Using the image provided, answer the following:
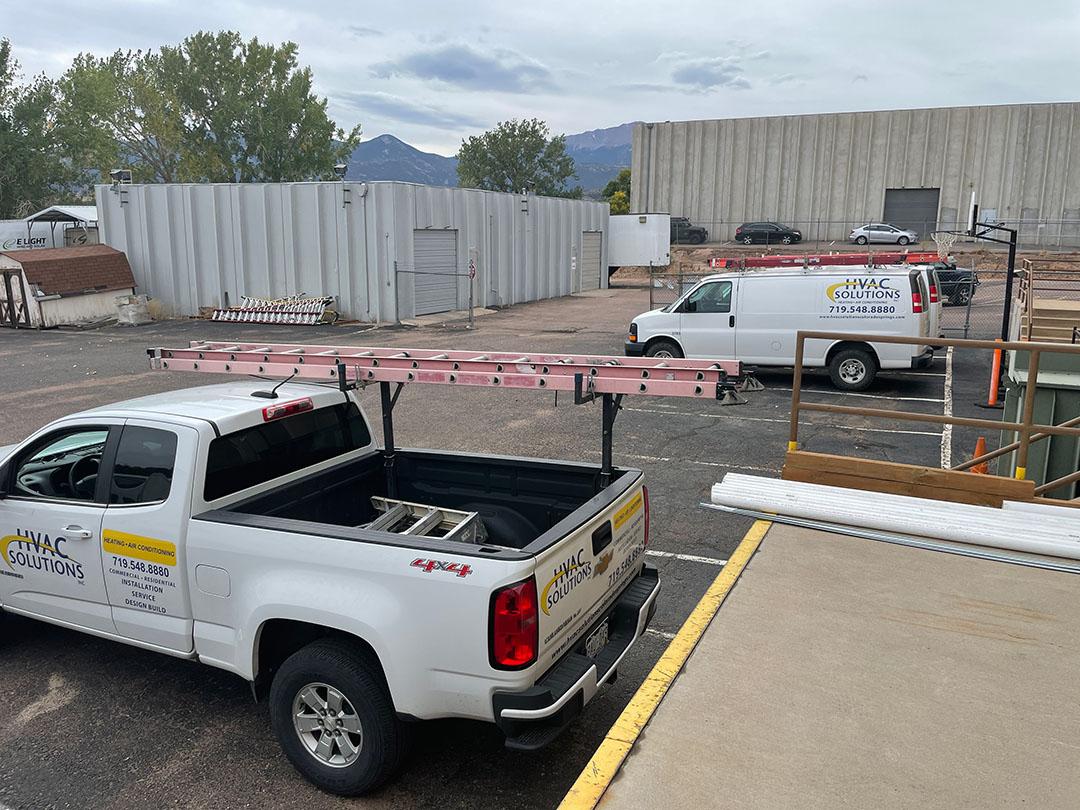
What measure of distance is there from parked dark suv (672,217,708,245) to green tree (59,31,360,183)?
29065mm

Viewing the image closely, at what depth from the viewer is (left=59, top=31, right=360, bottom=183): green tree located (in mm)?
65750

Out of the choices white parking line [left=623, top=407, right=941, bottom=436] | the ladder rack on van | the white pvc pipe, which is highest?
the ladder rack on van

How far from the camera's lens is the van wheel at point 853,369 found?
14.0m

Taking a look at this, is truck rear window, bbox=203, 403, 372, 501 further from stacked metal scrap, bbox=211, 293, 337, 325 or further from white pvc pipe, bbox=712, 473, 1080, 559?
stacked metal scrap, bbox=211, 293, 337, 325

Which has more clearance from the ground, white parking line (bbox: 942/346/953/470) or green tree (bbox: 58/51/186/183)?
green tree (bbox: 58/51/186/183)

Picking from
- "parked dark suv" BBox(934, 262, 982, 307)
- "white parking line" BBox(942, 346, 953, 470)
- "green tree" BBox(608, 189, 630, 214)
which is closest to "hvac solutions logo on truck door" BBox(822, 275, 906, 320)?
"white parking line" BBox(942, 346, 953, 470)

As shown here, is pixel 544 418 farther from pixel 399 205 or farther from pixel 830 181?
pixel 830 181

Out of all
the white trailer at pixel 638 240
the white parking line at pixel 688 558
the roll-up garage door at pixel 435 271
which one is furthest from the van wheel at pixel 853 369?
the white trailer at pixel 638 240

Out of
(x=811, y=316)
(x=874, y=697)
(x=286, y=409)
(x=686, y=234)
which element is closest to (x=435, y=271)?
(x=811, y=316)

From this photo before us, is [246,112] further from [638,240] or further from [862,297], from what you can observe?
[862,297]

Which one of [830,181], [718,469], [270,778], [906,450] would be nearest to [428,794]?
[270,778]

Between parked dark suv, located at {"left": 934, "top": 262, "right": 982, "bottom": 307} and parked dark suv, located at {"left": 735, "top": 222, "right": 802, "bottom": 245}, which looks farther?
parked dark suv, located at {"left": 735, "top": 222, "right": 802, "bottom": 245}

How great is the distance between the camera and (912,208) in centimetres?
5800

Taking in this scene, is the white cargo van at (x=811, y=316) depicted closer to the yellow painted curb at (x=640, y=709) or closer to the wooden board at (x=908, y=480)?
the wooden board at (x=908, y=480)
